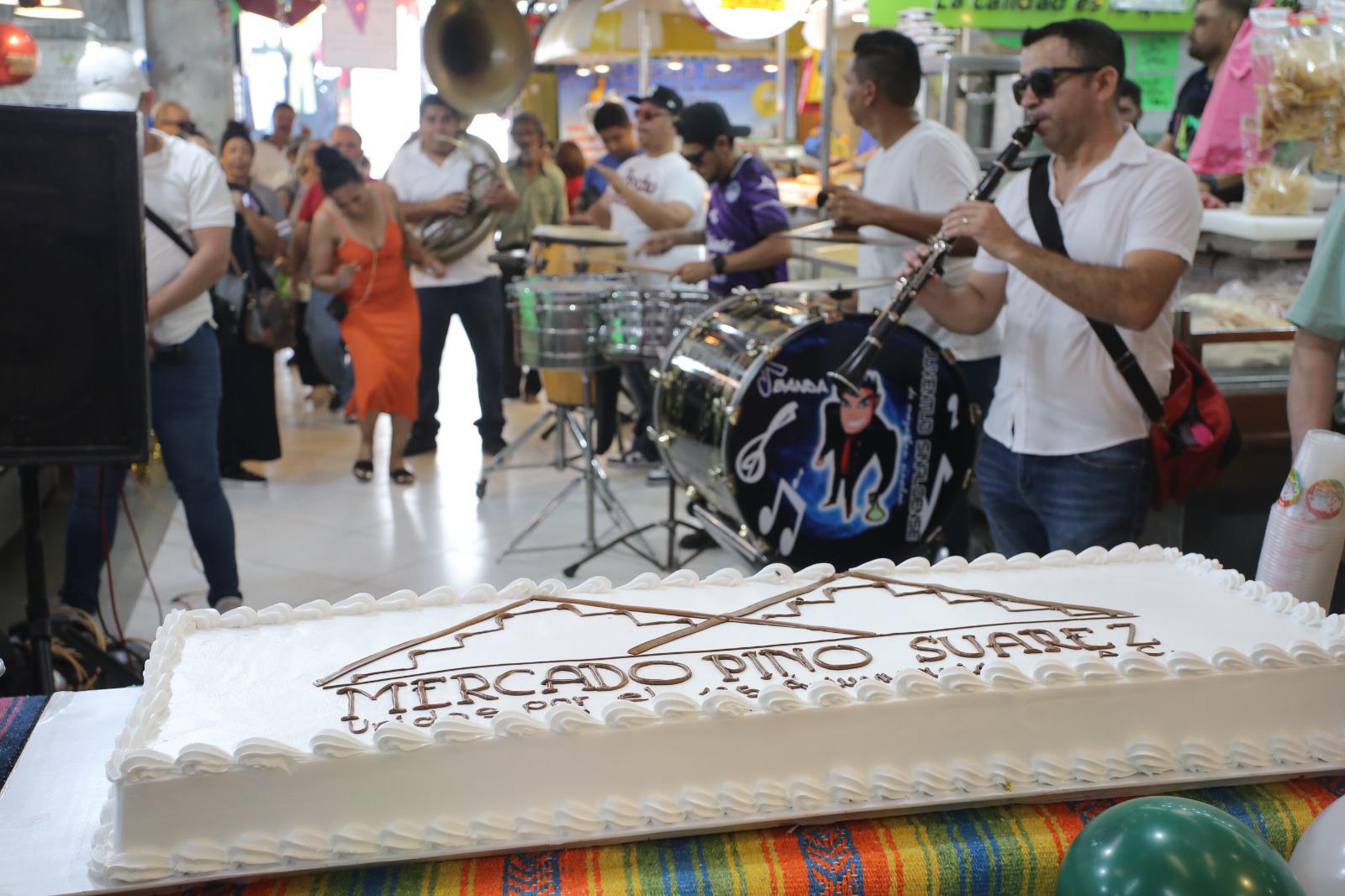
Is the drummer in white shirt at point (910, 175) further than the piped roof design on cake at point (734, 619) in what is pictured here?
Yes

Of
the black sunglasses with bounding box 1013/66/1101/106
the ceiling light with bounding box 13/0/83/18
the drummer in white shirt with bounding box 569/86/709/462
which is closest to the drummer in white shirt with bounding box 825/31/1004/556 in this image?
the black sunglasses with bounding box 1013/66/1101/106

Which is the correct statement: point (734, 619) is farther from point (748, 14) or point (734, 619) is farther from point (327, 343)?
point (327, 343)

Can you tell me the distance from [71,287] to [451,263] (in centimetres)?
410

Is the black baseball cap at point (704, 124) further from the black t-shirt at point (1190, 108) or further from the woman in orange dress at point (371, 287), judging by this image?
the black t-shirt at point (1190, 108)

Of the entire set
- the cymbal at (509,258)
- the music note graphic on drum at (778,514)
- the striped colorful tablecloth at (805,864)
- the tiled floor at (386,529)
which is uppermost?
the cymbal at (509,258)

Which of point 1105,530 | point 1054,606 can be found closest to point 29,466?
point 1054,606

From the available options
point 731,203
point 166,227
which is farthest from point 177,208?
point 731,203

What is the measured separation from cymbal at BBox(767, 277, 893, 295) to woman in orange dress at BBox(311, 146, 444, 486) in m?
2.64

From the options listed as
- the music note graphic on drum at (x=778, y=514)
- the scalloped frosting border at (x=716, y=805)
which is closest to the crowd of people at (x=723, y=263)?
the music note graphic on drum at (x=778, y=514)

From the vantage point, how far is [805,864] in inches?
52.2

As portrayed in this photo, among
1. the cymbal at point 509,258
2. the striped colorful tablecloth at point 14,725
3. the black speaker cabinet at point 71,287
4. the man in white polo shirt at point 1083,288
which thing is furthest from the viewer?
the cymbal at point 509,258

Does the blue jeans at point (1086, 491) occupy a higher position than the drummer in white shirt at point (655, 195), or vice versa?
the drummer in white shirt at point (655, 195)

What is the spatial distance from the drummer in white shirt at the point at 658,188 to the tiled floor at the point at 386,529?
1152 mm

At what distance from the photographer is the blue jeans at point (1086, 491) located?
2590 mm
